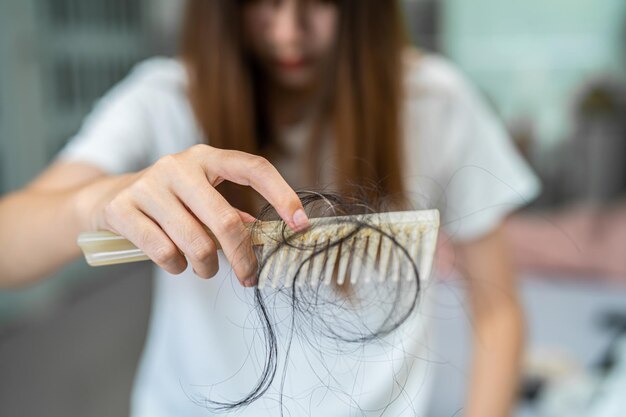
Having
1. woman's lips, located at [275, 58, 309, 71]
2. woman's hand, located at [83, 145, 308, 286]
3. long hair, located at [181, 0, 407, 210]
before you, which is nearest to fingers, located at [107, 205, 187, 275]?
woman's hand, located at [83, 145, 308, 286]

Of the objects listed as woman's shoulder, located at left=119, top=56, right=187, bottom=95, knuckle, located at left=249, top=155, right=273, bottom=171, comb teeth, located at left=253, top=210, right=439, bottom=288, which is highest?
knuckle, located at left=249, top=155, right=273, bottom=171

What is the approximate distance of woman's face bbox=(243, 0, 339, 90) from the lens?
385 millimetres

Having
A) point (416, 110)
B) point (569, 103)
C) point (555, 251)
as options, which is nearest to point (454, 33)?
point (569, 103)

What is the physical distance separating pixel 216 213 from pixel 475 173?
34 centimetres

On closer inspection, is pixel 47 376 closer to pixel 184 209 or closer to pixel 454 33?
pixel 184 209

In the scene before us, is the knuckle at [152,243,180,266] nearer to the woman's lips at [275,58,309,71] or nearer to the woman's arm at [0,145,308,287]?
the woman's arm at [0,145,308,287]

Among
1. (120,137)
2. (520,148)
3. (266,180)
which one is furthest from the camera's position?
(520,148)

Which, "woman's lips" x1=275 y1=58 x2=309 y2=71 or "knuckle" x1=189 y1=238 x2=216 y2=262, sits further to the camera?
"woman's lips" x1=275 y1=58 x2=309 y2=71

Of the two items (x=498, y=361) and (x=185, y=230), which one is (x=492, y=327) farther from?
(x=185, y=230)

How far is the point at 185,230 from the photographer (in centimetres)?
22

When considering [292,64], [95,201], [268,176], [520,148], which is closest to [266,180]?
[268,176]

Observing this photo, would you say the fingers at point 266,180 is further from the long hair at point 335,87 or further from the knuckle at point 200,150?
the long hair at point 335,87

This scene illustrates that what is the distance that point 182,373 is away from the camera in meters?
0.33

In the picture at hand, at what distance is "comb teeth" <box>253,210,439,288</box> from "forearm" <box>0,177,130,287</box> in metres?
0.12
